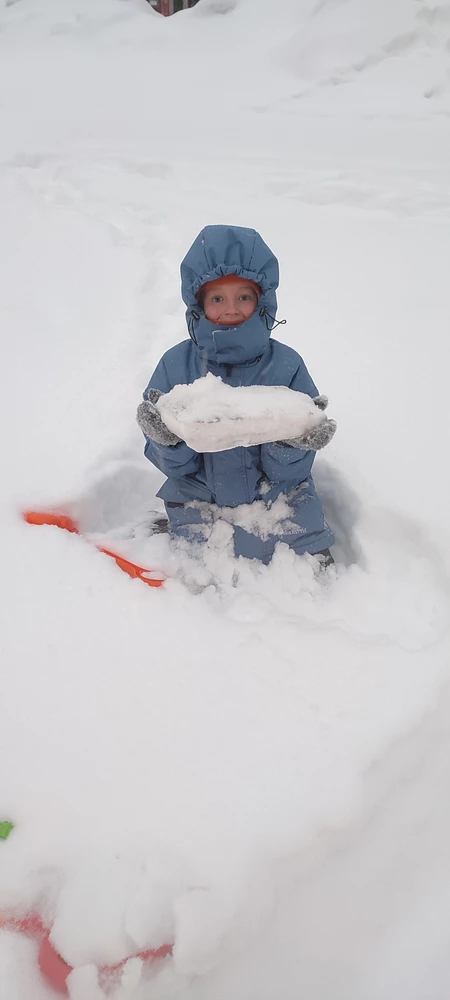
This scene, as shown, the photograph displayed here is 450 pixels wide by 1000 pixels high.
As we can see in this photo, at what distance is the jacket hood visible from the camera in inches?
58.0

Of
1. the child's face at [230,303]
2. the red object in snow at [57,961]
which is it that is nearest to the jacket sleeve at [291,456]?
the child's face at [230,303]

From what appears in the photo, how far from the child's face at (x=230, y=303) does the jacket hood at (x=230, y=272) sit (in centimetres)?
2

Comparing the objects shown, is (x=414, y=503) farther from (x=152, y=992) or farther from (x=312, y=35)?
(x=312, y=35)

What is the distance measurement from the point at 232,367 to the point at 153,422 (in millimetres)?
281

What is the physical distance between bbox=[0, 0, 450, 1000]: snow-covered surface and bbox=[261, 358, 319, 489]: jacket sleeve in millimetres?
261

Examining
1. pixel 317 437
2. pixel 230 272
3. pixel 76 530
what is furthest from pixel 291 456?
pixel 76 530

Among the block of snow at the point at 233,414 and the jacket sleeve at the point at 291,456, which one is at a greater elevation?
the block of snow at the point at 233,414

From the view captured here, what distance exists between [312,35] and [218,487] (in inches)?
336

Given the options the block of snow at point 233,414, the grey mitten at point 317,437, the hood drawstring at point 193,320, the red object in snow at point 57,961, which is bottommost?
the red object in snow at point 57,961

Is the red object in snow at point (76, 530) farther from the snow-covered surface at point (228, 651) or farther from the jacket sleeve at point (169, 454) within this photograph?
the jacket sleeve at point (169, 454)

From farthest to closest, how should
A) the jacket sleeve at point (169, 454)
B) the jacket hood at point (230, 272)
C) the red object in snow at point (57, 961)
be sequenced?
the jacket sleeve at point (169, 454)
the jacket hood at point (230, 272)
the red object in snow at point (57, 961)

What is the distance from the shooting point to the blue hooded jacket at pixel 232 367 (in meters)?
Answer: 1.49

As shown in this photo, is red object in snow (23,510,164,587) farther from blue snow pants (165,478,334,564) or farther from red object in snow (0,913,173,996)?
red object in snow (0,913,173,996)

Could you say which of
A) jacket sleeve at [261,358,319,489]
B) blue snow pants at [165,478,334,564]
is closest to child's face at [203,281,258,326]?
jacket sleeve at [261,358,319,489]
